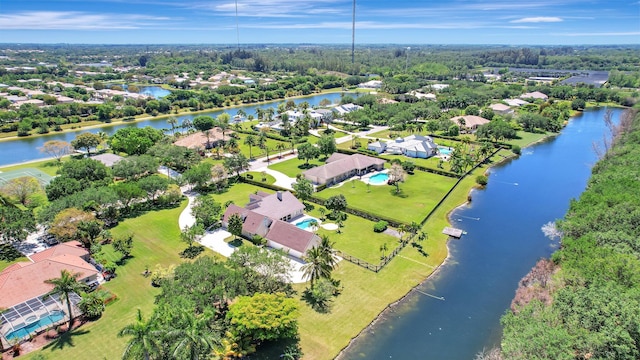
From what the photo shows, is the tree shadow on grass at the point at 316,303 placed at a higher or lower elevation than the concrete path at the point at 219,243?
lower

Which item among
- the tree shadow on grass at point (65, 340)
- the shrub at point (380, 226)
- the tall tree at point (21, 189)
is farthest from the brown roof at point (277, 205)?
the tall tree at point (21, 189)

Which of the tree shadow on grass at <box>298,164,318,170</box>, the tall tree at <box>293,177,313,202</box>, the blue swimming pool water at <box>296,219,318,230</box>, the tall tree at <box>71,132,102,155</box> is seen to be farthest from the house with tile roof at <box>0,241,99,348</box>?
the tall tree at <box>71,132,102,155</box>

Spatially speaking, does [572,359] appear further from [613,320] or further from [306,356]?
[306,356]

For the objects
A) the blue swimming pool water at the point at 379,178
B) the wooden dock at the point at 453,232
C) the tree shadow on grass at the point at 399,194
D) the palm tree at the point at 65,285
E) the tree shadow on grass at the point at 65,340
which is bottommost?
the tree shadow on grass at the point at 65,340

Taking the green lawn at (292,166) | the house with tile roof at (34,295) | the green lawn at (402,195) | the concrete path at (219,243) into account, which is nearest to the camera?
the house with tile roof at (34,295)

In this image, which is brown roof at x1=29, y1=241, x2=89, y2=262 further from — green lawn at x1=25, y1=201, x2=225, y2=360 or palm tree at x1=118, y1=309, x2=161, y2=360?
palm tree at x1=118, y1=309, x2=161, y2=360

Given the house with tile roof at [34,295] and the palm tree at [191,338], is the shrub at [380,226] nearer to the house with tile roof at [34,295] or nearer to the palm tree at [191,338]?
the palm tree at [191,338]

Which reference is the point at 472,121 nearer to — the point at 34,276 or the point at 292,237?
the point at 292,237
